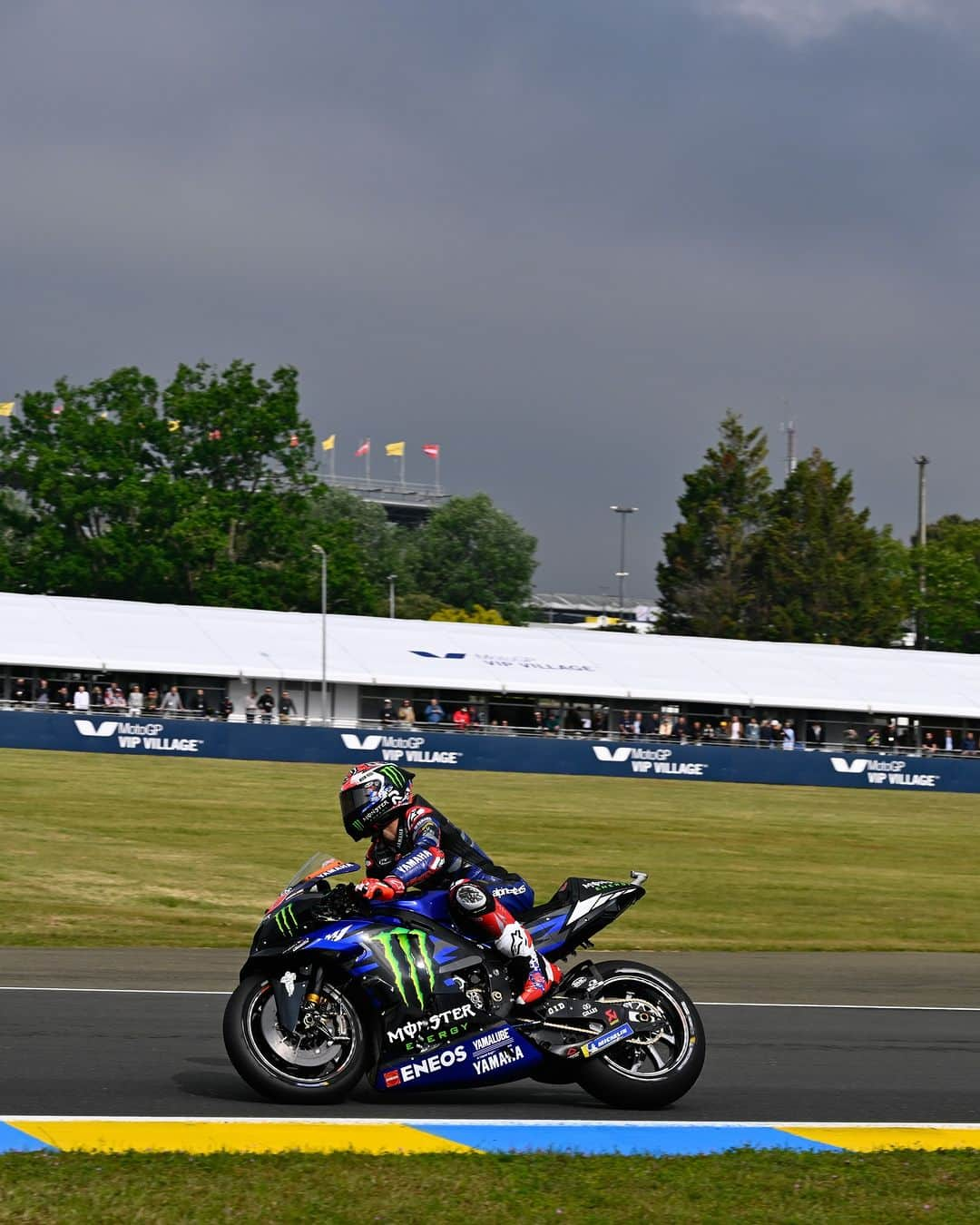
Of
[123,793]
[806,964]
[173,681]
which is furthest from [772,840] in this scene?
[173,681]

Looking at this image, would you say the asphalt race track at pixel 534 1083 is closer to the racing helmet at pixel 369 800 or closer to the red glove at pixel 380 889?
the red glove at pixel 380 889

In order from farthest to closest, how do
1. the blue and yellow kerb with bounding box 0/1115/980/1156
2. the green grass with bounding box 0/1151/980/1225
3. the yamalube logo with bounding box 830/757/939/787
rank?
the yamalube logo with bounding box 830/757/939/787
the blue and yellow kerb with bounding box 0/1115/980/1156
the green grass with bounding box 0/1151/980/1225

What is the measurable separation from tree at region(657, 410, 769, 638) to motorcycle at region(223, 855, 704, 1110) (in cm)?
8522

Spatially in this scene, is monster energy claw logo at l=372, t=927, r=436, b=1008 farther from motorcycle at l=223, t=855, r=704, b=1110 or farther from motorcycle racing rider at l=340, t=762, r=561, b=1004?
motorcycle racing rider at l=340, t=762, r=561, b=1004

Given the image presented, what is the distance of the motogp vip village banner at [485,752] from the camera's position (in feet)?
132

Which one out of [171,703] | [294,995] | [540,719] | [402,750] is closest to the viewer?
[294,995]

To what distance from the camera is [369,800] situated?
8258mm

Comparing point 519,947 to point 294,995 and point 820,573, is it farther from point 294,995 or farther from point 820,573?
point 820,573

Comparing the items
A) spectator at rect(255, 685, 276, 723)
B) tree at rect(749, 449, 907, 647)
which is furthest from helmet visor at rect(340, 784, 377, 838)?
tree at rect(749, 449, 907, 647)

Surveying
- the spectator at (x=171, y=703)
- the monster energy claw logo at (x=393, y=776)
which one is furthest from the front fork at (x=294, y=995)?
the spectator at (x=171, y=703)

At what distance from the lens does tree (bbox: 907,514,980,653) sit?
9825 cm

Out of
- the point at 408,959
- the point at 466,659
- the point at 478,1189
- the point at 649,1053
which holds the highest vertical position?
the point at 466,659

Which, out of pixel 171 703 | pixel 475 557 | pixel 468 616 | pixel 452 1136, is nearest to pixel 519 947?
pixel 452 1136

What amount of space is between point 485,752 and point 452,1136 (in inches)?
1384
